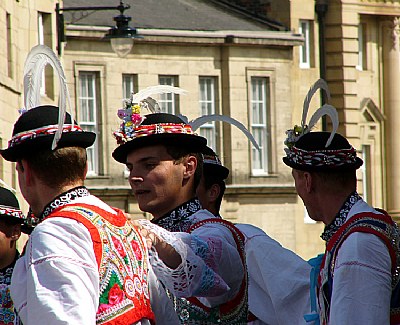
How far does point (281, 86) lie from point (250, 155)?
81.6 inches

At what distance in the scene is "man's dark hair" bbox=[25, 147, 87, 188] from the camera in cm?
667

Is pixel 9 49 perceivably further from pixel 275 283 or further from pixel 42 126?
pixel 42 126

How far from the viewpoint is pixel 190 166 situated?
8.21 metres

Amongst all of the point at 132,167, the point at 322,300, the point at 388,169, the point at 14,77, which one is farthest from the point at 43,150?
the point at 388,169

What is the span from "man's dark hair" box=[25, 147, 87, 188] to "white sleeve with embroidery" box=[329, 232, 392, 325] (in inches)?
62.9

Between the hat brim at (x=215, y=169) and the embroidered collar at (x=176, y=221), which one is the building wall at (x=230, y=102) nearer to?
the hat brim at (x=215, y=169)

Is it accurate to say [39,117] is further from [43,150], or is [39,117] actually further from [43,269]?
[43,269]

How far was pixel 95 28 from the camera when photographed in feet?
118

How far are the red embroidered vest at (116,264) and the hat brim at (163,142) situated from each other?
4.25ft

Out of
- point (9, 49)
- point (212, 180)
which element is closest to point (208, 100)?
point (9, 49)

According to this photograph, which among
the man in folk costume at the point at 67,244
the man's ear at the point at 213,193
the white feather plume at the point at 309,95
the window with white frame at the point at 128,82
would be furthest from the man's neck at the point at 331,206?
the window with white frame at the point at 128,82

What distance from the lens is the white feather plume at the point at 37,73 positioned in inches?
265

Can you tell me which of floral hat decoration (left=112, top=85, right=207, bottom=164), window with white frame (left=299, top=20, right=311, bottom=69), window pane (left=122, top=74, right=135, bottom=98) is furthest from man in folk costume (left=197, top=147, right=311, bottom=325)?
window with white frame (left=299, top=20, right=311, bottom=69)

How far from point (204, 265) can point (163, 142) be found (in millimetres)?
1011
